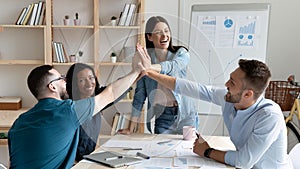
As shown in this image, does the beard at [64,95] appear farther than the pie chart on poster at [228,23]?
No

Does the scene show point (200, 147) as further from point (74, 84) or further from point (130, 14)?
point (130, 14)

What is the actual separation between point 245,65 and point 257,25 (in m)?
1.72

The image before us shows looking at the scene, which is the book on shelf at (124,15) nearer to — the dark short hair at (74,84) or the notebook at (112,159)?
the dark short hair at (74,84)

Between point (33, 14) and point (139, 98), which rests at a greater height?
point (33, 14)

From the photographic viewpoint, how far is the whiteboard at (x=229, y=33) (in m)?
3.29

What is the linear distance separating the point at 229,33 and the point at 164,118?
1502 millimetres

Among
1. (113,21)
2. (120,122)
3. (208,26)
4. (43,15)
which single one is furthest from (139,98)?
(43,15)

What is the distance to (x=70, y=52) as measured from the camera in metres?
3.58

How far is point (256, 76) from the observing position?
1.69 meters

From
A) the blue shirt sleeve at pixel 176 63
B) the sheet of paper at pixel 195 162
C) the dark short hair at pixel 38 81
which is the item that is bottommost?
the sheet of paper at pixel 195 162

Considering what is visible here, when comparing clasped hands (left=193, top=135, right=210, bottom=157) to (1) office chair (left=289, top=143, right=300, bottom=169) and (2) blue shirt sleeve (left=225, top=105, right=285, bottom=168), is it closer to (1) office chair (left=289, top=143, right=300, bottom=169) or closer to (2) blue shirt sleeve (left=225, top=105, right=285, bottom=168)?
(2) blue shirt sleeve (left=225, top=105, right=285, bottom=168)

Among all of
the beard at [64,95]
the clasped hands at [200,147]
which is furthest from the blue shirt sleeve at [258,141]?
the beard at [64,95]

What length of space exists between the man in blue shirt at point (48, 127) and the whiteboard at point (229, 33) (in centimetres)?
176

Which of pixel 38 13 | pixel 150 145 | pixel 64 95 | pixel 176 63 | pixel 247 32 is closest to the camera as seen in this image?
pixel 64 95
